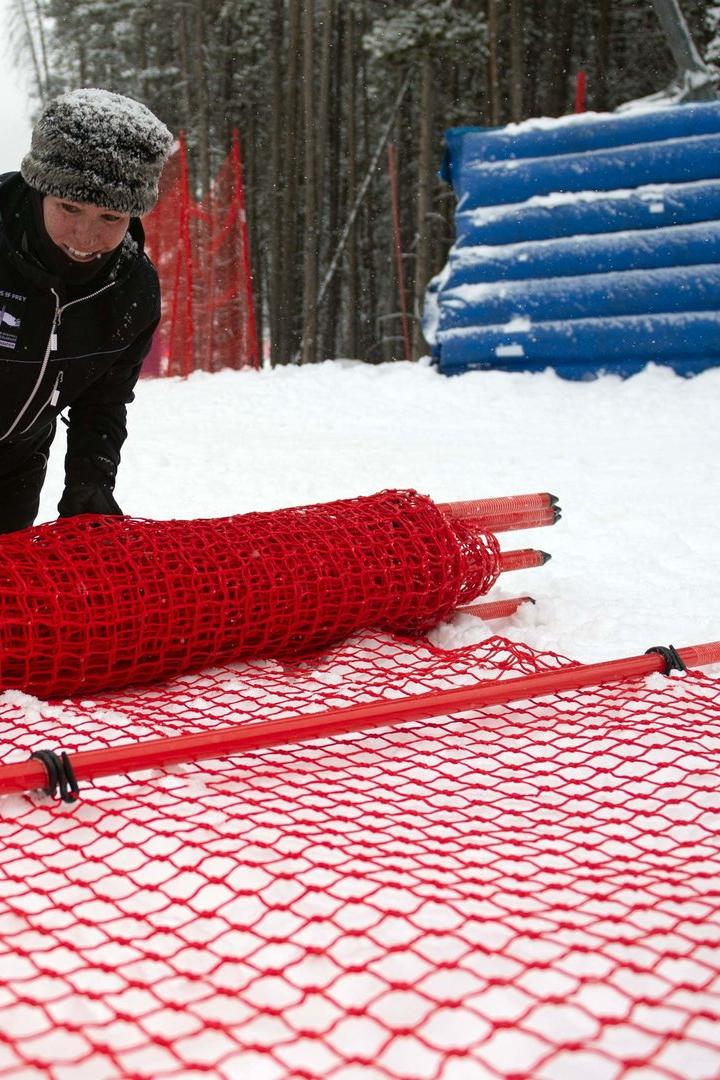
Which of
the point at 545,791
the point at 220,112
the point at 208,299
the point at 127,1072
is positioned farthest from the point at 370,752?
the point at 220,112

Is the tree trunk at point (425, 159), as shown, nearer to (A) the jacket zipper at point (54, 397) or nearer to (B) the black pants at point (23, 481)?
(B) the black pants at point (23, 481)

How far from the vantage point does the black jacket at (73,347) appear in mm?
2455

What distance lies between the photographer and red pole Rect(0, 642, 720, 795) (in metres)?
1.75

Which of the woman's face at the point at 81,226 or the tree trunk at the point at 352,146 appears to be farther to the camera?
the tree trunk at the point at 352,146

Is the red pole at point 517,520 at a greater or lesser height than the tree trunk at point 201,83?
lesser

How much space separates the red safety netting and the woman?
2.87ft

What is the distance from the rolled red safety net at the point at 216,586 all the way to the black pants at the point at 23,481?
0.52 m

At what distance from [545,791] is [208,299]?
35.1ft

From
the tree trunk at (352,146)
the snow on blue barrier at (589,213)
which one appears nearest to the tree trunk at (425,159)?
the tree trunk at (352,146)

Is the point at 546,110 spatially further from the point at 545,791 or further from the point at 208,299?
the point at 545,791

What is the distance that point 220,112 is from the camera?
62.7 ft

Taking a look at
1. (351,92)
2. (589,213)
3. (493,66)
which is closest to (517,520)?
(589,213)

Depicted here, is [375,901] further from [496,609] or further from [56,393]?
[56,393]

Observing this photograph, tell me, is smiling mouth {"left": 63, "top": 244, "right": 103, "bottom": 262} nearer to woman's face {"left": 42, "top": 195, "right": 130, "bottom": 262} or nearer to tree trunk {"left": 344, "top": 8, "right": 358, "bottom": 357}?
woman's face {"left": 42, "top": 195, "right": 130, "bottom": 262}
